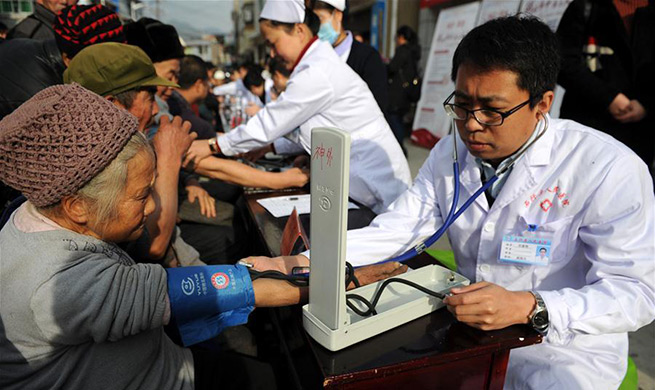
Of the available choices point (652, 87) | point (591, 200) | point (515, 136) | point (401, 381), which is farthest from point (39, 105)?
point (652, 87)

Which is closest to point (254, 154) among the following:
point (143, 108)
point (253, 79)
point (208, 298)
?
point (143, 108)

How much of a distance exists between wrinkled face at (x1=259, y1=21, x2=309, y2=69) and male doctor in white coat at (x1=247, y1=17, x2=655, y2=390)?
4.43 ft

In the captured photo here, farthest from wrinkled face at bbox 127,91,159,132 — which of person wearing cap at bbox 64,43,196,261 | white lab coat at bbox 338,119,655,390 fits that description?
white lab coat at bbox 338,119,655,390

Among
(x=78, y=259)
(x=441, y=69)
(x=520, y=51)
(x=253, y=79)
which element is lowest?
(x=253, y=79)

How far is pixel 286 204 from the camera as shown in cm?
213

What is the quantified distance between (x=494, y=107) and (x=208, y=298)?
100cm

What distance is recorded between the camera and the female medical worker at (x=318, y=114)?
234cm

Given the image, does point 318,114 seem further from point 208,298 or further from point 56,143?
point 56,143

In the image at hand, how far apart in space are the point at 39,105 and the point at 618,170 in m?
1.51

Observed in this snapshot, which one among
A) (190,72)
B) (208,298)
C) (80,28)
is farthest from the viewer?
(190,72)

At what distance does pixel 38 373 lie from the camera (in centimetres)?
95

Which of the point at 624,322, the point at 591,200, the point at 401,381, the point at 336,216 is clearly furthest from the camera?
the point at 591,200

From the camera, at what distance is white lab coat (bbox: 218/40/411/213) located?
2332 millimetres

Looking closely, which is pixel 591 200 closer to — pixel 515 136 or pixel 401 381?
pixel 515 136
